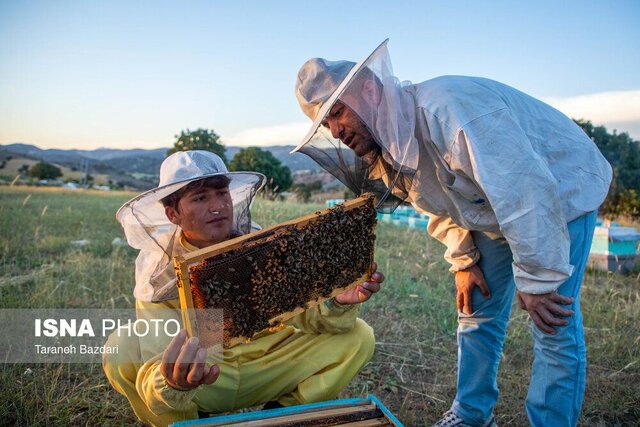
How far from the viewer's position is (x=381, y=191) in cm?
294

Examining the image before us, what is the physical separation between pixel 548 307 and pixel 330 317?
117cm

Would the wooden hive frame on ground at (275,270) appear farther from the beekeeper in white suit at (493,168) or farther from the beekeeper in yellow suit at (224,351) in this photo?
the beekeeper in white suit at (493,168)

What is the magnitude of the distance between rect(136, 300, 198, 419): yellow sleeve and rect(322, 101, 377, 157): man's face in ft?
4.42

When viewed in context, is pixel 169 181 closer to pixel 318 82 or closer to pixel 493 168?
pixel 318 82

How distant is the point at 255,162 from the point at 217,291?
117 ft

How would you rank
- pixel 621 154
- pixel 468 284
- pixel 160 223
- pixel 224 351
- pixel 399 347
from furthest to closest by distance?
1. pixel 621 154
2. pixel 399 347
3. pixel 468 284
4. pixel 160 223
5. pixel 224 351

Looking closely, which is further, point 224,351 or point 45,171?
point 45,171

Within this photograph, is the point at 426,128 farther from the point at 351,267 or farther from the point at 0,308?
the point at 0,308

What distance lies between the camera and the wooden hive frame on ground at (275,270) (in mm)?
2141

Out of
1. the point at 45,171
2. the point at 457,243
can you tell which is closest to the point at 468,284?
the point at 457,243

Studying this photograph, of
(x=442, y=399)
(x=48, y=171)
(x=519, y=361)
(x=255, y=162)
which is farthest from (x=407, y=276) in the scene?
(x=48, y=171)

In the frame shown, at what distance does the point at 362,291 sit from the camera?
2729mm

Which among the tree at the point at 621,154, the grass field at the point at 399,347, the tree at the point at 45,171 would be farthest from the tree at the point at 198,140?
the grass field at the point at 399,347

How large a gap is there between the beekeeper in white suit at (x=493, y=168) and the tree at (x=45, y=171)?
177ft
